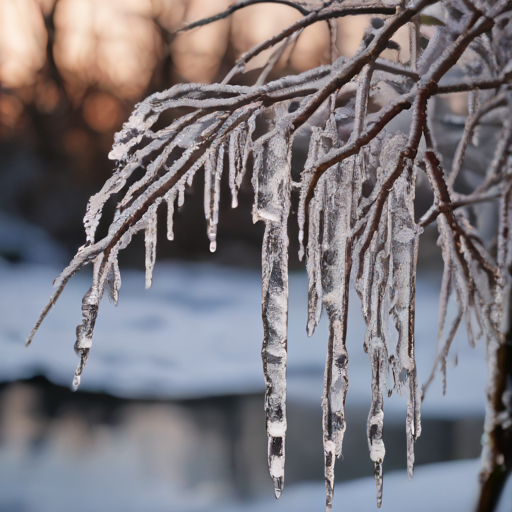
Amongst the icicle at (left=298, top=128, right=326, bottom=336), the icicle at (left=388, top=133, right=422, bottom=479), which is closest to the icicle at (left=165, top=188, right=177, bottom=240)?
the icicle at (left=298, top=128, right=326, bottom=336)

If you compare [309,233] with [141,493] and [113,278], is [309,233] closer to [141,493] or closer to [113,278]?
[113,278]

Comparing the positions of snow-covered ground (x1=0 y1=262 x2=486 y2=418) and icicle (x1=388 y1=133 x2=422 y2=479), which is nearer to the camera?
icicle (x1=388 y1=133 x2=422 y2=479)

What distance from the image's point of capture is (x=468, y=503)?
0.94 metres

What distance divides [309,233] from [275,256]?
9 cm

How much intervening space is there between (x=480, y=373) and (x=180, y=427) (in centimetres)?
76

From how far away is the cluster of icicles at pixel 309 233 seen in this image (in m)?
0.70

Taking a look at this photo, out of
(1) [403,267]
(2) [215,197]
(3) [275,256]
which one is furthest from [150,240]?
(1) [403,267]

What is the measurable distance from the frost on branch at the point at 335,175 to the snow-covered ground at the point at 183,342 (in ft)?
0.31

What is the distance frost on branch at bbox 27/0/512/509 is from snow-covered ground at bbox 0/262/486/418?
0.31ft

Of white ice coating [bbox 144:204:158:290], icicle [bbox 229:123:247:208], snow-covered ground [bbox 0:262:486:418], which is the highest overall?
icicle [bbox 229:123:247:208]

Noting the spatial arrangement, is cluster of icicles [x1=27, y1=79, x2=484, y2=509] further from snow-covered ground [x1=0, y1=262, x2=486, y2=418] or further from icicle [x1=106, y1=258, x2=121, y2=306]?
snow-covered ground [x1=0, y1=262, x2=486, y2=418]

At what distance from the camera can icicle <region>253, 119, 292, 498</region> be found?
70cm

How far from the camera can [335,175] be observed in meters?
0.73

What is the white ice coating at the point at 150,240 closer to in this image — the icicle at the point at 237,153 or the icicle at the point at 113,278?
the icicle at the point at 113,278
